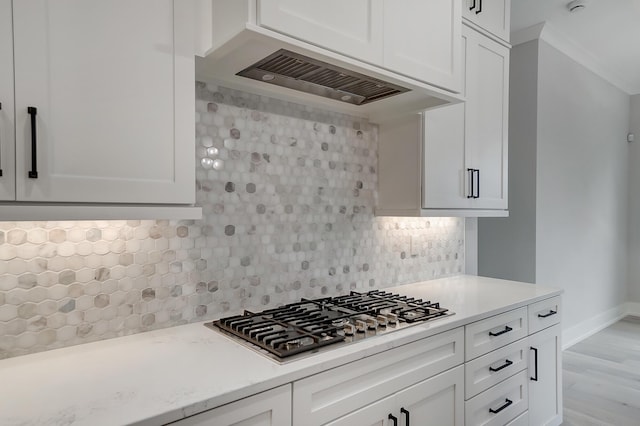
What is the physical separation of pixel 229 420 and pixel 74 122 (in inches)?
34.3

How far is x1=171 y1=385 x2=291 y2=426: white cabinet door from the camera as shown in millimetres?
996

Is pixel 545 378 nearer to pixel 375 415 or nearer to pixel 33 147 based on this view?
pixel 375 415

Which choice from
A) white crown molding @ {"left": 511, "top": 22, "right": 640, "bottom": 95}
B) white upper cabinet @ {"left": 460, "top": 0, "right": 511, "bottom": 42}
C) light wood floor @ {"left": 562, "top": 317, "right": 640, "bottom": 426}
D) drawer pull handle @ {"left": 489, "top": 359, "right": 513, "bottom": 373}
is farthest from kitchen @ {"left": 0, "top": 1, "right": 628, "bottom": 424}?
white crown molding @ {"left": 511, "top": 22, "right": 640, "bottom": 95}

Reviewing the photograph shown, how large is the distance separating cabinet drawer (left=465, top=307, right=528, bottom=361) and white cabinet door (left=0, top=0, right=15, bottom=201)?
1660mm

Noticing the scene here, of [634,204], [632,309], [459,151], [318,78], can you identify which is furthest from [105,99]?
[632,309]

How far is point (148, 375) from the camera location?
3.66 ft

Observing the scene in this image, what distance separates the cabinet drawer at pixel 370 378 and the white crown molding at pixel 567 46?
3.07 metres

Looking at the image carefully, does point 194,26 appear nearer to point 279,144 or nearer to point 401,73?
point 279,144

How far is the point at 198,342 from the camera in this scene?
54.3 inches

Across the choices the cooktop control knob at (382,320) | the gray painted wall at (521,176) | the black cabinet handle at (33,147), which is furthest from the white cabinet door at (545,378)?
the black cabinet handle at (33,147)

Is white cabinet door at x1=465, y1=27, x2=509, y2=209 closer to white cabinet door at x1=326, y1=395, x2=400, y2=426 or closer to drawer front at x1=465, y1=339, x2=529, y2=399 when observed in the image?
drawer front at x1=465, y1=339, x2=529, y2=399

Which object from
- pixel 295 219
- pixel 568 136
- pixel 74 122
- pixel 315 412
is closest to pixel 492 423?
pixel 315 412

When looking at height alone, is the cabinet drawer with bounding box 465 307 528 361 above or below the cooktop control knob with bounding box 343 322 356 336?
below

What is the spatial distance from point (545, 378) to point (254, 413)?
1.91 meters
